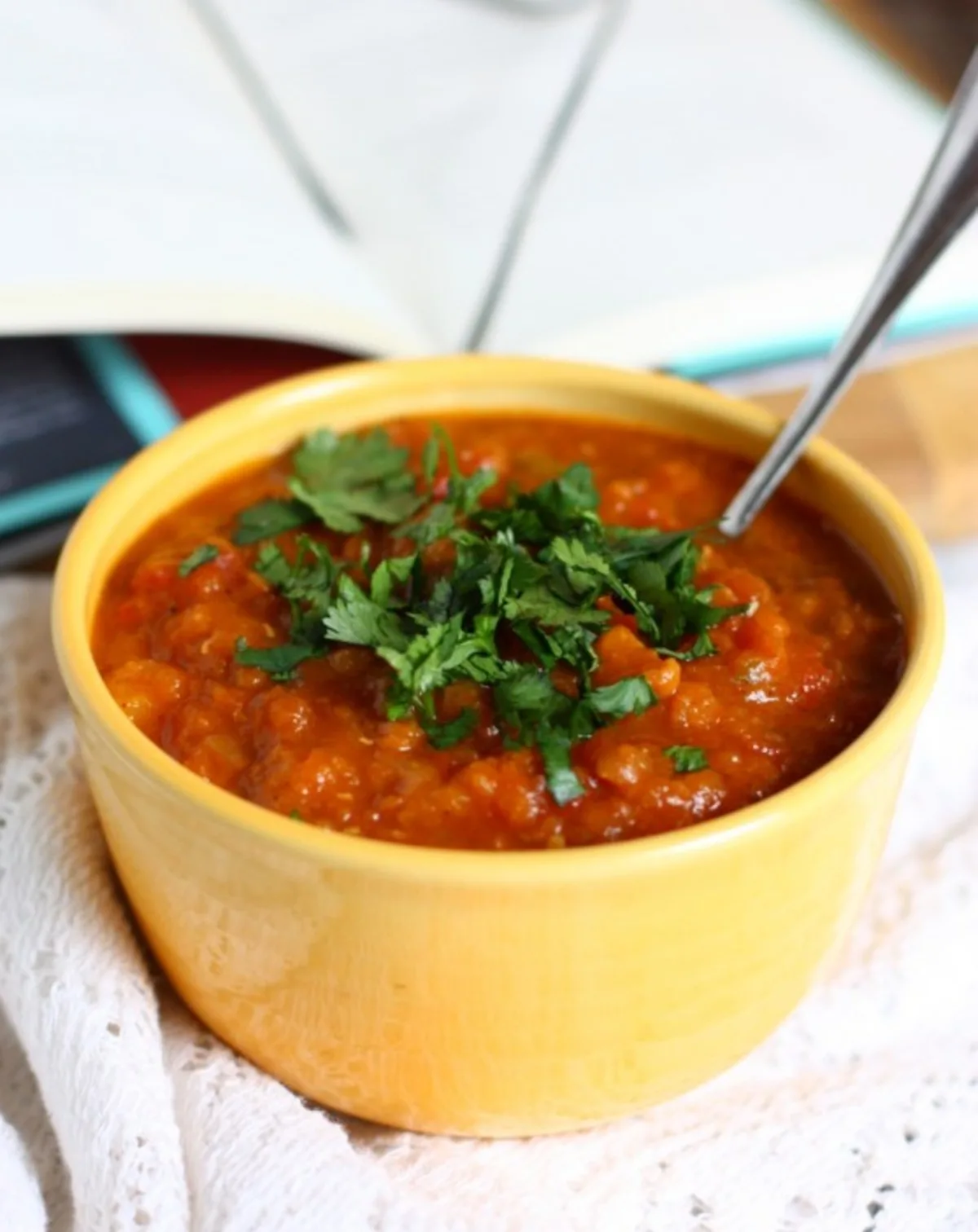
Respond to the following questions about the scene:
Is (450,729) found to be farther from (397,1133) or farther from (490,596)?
(397,1133)

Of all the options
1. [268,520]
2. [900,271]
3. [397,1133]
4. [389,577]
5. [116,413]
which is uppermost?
[900,271]

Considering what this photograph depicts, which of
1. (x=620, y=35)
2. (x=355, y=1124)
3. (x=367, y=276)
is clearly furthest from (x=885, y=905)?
(x=620, y=35)

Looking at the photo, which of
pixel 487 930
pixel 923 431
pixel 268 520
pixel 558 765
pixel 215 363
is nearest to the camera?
pixel 487 930

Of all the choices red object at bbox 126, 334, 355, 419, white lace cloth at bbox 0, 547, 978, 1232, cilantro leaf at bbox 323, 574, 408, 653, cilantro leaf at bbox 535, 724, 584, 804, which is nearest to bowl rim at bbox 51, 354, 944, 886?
cilantro leaf at bbox 535, 724, 584, 804

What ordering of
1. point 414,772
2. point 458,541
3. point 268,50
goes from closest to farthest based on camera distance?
point 414,772 < point 458,541 < point 268,50

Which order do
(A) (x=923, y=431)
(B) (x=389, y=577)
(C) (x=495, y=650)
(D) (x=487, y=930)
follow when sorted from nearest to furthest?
(D) (x=487, y=930) < (C) (x=495, y=650) < (B) (x=389, y=577) < (A) (x=923, y=431)

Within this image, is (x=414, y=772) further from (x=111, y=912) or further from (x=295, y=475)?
(x=295, y=475)

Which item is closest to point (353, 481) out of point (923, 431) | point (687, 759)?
point (687, 759)

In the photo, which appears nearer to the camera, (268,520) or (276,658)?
(276,658)
